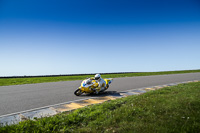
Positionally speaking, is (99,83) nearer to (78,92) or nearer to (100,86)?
(100,86)

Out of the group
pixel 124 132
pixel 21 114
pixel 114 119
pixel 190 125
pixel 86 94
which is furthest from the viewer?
pixel 86 94

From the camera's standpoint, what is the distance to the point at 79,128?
4156 mm

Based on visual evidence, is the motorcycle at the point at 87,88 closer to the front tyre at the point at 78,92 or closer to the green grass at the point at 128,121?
the front tyre at the point at 78,92

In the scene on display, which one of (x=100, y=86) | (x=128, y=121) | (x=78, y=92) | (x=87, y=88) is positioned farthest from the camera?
(x=100, y=86)

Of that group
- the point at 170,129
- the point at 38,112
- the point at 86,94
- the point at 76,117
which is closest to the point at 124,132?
the point at 170,129

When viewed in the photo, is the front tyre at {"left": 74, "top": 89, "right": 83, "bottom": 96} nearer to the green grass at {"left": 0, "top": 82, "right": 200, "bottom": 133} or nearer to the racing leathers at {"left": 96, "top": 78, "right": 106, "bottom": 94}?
the racing leathers at {"left": 96, "top": 78, "right": 106, "bottom": 94}

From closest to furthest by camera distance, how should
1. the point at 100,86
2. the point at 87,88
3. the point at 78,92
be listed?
the point at 87,88 → the point at 78,92 → the point at 100,86

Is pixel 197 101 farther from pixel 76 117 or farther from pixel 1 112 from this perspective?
pixel 1 112

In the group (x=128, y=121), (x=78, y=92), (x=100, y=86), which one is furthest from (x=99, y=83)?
(x=128, y=121)

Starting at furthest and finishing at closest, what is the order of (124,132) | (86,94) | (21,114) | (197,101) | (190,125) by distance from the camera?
(86,94), (197,101), (21,114), (190,125), (124,132)

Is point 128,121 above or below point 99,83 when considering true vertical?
below

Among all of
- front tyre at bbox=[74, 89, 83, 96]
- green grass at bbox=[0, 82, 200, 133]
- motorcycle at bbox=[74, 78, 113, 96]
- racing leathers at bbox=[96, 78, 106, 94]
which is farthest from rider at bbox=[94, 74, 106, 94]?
green grass at bbox=[0, 82, 200, 133]

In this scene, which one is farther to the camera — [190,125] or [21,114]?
[21,114]

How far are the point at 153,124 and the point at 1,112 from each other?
210 inches
